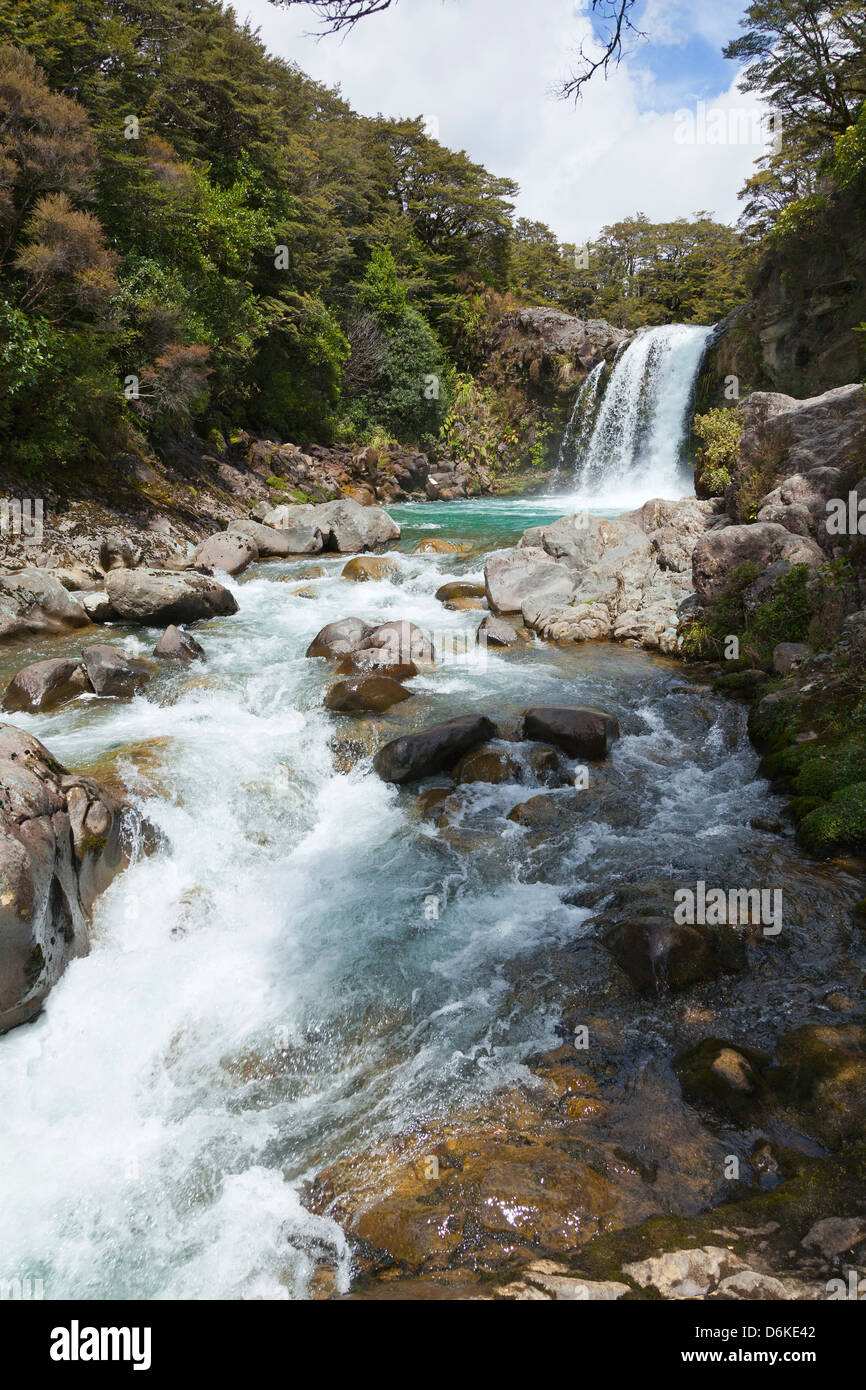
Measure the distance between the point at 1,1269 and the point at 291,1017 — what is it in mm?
1865

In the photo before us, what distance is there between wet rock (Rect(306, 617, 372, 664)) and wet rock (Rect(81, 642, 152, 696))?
2521 millimetres

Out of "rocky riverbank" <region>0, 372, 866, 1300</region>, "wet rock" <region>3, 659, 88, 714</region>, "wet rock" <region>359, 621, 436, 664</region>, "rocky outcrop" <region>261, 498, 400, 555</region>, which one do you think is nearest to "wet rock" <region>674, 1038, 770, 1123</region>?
"rocky riverbank" <region>0, 372, 866, 1300</region>

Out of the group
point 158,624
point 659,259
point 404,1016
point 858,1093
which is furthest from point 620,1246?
point 659,259

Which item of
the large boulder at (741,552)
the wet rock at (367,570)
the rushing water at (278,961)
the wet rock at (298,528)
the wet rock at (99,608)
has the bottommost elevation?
the rushing water at (278,961)

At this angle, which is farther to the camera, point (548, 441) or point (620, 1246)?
point (548, 441)

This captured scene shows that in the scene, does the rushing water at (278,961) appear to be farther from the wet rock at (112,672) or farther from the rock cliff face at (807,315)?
the rock cliff face at (807,315)

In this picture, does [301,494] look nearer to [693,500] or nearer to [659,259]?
[693,500]

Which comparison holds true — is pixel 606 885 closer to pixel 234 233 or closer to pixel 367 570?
pixel 367 570

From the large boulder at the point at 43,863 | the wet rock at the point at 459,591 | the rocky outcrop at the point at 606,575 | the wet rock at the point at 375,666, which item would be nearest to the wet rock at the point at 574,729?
the wet rock at the point at 375,666

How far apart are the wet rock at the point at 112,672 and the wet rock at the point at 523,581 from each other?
652 centimetres

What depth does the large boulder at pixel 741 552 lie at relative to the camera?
10047mm

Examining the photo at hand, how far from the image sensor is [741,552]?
10812mm

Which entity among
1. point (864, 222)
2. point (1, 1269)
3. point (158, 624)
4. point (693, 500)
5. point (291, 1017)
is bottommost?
point (1, 1269)

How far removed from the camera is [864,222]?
17734 mm
